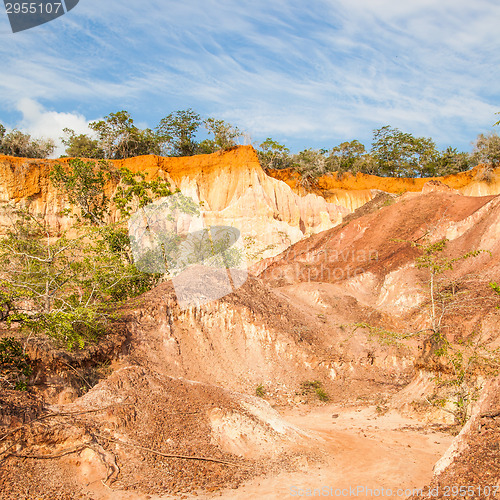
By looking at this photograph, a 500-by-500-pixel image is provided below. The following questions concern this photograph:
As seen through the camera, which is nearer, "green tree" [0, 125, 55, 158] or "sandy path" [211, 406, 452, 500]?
"sandy path" [211, 406, 452, 500]

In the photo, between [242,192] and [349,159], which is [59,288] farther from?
[349,159]

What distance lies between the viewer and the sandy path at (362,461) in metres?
6.54

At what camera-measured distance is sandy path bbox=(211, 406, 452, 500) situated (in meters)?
6.54

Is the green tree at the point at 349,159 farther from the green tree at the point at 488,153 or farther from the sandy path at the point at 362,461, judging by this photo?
the sandy path at the point at 362,461

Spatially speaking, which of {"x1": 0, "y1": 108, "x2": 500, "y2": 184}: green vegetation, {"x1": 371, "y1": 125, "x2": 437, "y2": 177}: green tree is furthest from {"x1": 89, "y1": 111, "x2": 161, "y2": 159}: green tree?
{"x1": 371, "y1": 125, "x2": 437, "y2": 177}: green tree

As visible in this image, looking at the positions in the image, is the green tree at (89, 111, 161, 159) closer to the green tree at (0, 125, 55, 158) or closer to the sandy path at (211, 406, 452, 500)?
the green tree at (0, 125, 55, 158)

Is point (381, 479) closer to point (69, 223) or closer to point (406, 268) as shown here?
point (406, 268)

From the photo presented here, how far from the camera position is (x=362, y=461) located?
781cm

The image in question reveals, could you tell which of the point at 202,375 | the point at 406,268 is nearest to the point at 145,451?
the point at 202,375

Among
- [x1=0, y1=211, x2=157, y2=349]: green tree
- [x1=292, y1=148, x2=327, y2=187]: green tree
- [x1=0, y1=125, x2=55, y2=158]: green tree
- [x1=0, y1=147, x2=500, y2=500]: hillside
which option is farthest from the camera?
[x1=292, y1=148, x2=327, y2=187]: green tree

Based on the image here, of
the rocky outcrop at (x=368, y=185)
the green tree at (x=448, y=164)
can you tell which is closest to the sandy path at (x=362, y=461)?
the rocky outcrop at (x=368, y=185)

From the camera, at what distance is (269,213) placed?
33906mm

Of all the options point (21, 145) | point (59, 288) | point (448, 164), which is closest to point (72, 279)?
point (59, 288)

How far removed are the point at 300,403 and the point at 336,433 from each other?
11.2ft
